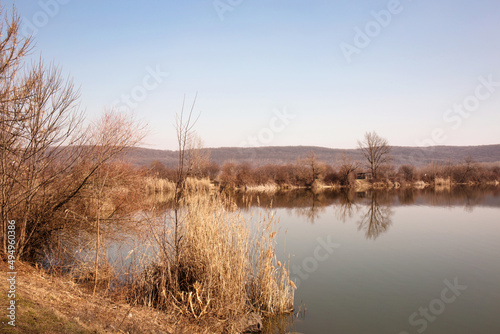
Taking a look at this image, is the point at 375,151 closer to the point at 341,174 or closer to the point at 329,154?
the point at 341,174

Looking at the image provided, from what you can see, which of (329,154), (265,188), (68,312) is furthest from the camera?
(329,154)

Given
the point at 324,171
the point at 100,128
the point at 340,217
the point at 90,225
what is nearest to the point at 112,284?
the point at 90,225

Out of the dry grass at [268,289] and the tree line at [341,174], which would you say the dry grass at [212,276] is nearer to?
the dry grass at [268,289]

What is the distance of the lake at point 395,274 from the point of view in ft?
17.9

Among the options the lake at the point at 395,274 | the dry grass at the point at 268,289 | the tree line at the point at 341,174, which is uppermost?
the tree line at the point at 341,174

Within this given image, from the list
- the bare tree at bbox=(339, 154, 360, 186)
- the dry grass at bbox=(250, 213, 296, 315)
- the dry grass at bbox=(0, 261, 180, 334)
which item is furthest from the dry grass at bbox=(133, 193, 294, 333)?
the bare tree at bbox=(339, 154, 360, 186)

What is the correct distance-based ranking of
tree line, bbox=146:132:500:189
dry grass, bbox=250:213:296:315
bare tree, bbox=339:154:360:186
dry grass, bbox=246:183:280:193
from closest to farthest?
dry grass, bbox=250:213:296:315
dry grass, bbox=246:183:280:193
tree line, bbox=146:132:500:189
bare tree, bbox=339:154:360:186

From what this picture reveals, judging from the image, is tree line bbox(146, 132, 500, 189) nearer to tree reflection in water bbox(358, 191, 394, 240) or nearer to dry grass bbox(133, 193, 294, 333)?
tree reflection in water bbox(358, 191, 394, 240)

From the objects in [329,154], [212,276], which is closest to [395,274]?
[212,276]

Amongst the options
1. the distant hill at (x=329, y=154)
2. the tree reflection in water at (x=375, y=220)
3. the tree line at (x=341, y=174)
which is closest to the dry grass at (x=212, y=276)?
the tree reflection in water at (x=375, y=220)

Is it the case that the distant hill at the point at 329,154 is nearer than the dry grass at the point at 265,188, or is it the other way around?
the dry grass at the point at 265,188

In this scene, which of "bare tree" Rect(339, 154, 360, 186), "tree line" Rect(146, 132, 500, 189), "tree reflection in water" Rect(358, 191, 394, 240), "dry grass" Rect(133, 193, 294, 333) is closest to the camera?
"dry grass" Rect(133, 193, 294, 333)

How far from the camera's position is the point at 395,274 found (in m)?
7.63

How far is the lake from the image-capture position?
5.46 meters
